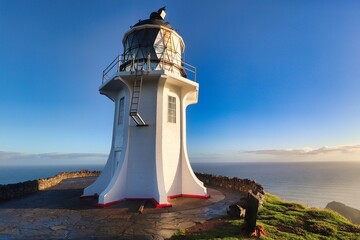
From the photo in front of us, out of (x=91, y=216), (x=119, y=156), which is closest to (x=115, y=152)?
(x=119, y=156)

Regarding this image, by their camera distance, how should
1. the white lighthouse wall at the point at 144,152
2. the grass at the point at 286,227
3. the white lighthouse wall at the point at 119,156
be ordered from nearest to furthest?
the grass at the point at 286,227, the white lighthouse wall at the point at 119,156, the white lighthouse wall at the point at 144,152

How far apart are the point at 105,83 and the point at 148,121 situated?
11.8 feet

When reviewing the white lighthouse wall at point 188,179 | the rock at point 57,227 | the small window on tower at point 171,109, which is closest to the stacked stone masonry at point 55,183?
the white lighthouse wall at point 188,179

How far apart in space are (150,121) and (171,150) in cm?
217

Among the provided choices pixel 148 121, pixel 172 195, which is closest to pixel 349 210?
pixel 172 195

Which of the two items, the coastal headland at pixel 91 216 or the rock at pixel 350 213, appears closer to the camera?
the coastal headland at pixel 91 216

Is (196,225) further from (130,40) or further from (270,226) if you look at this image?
(130,40)

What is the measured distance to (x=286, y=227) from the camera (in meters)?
7.68

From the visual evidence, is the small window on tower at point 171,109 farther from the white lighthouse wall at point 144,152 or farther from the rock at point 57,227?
the rock at point 57,227

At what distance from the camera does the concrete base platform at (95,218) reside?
24.3ft

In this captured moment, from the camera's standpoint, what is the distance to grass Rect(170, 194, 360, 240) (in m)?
6.75

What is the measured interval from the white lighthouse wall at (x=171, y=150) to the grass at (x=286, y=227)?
5071 mm

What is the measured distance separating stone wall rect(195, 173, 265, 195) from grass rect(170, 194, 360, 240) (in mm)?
3816

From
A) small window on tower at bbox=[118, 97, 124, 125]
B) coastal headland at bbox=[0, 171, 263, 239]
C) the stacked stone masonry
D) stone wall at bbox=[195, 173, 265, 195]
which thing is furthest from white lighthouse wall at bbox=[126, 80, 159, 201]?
stone wall at bbox=[195, 173, 265, 195]
